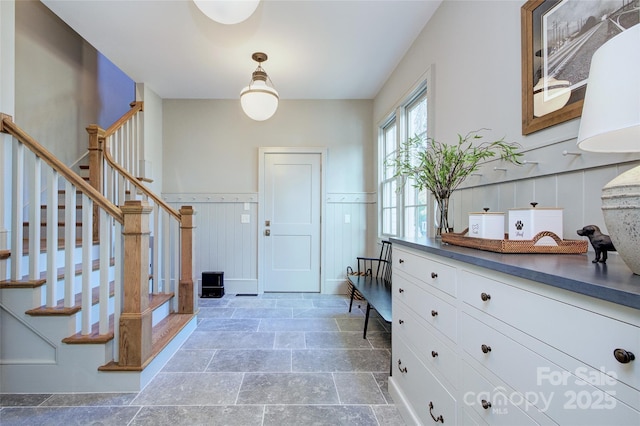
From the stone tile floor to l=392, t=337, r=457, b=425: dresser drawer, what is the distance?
20cm

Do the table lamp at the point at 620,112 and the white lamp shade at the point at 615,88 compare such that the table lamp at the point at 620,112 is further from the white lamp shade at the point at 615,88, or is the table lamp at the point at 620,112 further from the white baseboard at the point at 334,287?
the white baseboard at the point at 334,287

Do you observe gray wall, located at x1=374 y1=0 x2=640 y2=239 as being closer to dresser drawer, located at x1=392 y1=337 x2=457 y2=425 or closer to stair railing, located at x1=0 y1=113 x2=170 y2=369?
dresser drawer, located at x1=392 y1=337 x2=457 y2=425

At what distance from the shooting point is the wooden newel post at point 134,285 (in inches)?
70.6

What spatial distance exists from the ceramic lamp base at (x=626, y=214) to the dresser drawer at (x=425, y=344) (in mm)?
662

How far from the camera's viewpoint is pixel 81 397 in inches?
70.1

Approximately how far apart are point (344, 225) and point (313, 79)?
197 cm

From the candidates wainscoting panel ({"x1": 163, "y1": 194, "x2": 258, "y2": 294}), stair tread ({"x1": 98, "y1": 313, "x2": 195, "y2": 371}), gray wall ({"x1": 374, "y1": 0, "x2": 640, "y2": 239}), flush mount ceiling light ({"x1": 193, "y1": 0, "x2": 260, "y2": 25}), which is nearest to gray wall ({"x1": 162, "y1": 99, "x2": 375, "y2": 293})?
wainscoting panel ({"x1": 163, "y1": 194, "x2": 258, "y2": 294})

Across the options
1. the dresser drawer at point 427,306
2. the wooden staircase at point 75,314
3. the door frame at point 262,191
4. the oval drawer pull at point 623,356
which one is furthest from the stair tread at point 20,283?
the oval drawer pull at point 623,356

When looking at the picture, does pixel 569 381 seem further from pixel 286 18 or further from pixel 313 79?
pixel 313 79

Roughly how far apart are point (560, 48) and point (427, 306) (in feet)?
4.12

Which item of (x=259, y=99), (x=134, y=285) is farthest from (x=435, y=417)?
(x=259, y=99)

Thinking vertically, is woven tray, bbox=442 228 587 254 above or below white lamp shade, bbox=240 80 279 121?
below

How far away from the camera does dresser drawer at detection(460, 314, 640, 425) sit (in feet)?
1.90

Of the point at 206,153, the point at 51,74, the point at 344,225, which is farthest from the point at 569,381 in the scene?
the point at 51,74
